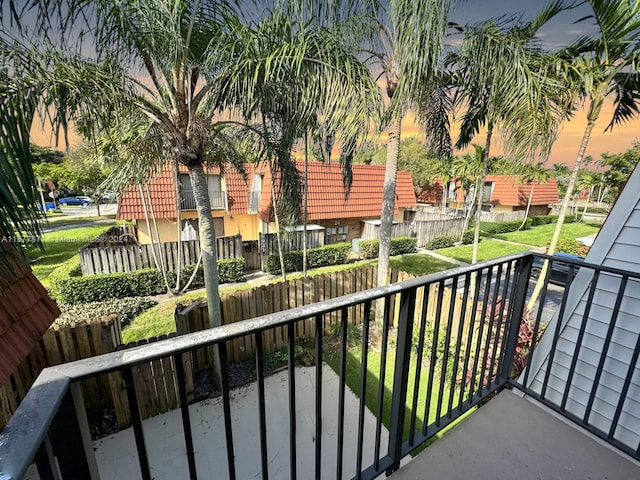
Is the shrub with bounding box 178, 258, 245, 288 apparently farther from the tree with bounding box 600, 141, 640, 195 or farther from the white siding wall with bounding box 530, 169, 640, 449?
the tree with bounding box 600, 141, 640, 195

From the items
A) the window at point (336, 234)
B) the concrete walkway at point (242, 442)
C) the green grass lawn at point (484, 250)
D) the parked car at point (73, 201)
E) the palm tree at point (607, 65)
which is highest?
the palm tree at point (607, 65)

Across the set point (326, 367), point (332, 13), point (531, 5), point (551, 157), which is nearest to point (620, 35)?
point (531, 5)

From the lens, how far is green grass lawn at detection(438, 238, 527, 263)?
1157 cm

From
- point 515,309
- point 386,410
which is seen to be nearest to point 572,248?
point 386,410

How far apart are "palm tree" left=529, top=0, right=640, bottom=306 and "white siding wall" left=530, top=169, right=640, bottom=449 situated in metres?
1.54

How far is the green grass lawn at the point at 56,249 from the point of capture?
898cm

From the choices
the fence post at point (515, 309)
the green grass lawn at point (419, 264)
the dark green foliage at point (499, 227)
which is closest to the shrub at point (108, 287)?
the green grass lawn at point (419, 264)

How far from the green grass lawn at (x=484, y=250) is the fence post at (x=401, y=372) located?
10601 millimetres

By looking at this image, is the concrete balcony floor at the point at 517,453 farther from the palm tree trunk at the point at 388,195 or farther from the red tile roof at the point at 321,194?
the red tile roof at the point at 321,194

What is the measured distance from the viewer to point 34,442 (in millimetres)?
526

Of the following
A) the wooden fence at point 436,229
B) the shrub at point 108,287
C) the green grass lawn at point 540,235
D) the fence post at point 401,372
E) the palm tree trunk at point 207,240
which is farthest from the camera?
the green grass lawn at point 540,235

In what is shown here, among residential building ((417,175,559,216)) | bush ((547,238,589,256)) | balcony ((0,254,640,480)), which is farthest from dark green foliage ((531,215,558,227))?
balcony ((0,254,640,480))

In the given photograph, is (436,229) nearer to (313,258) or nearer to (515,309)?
(313,258)

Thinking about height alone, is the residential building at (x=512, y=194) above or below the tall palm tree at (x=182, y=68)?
below
